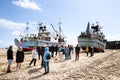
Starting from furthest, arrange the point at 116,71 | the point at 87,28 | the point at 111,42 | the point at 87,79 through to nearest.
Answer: the point at 111,42 → the point at 87,28 → the point at 116,71 → the point at 87,79

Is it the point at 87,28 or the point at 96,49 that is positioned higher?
the point at 87,28

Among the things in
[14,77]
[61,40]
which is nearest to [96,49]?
[61,40]

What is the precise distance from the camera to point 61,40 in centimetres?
6931

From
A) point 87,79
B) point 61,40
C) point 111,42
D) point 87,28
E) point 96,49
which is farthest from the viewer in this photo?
point 111,42

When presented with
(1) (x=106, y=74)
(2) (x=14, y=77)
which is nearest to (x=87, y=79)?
(1) (x=106, y=74)

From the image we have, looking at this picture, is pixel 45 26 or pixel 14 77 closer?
pixel 14 77

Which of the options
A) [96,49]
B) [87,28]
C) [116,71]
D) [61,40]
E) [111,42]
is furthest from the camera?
[111,42]

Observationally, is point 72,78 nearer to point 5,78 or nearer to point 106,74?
point 106,74

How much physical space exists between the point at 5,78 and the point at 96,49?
137 ft

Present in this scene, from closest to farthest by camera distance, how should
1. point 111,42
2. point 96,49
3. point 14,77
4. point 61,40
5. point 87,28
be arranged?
point 14,77 < point 96,49 < point 87,28 < point 61,40 < point 111,42

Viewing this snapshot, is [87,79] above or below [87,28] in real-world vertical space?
below

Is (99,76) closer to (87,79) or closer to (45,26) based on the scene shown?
(87,79)

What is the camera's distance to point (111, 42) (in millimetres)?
83312

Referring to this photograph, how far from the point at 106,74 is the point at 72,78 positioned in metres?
2.95
